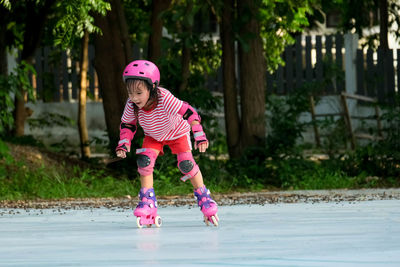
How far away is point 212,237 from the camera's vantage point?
7.48m

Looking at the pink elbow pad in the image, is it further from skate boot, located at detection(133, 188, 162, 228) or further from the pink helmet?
skate boot, located at detection(133, 188, 162, 228)

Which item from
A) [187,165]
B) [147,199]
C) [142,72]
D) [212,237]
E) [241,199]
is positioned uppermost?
[142,72]

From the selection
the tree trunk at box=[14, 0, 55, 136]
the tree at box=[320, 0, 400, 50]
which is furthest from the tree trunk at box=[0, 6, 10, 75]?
the tree at box=[320, 0, 400, 50]

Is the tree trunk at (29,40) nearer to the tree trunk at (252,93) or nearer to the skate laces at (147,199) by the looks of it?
the tree trunk at (252,93)

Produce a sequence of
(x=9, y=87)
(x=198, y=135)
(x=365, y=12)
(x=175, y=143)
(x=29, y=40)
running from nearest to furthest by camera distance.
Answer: (x=198, y=135) < (x=175, y=143) < (x=9, y=87) < (x=29, y=40) < (x=365, y=12)

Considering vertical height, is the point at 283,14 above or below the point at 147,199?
above

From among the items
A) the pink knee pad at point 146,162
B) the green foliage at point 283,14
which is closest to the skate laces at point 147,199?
the pink knee pad at point 146,162

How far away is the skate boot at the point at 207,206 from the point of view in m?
8.59

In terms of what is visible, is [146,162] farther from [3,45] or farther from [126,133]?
[3,45]

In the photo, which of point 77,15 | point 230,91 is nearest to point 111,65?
point 230,91

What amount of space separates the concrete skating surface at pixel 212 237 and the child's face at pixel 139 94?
1.15 m

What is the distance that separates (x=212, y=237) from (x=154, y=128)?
1551 millimetres

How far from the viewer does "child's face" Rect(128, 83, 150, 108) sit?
27.7ft

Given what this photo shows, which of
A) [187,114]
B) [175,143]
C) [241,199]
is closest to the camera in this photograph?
[187,114]
